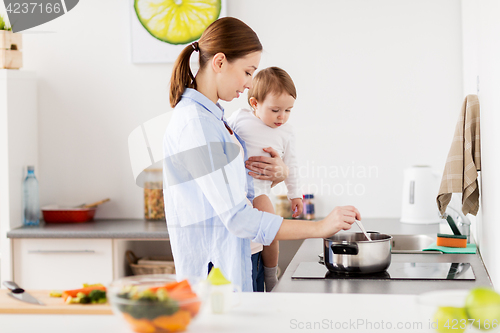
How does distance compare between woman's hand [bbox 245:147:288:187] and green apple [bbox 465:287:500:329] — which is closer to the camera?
green apple [bbox 465:287:500:329]

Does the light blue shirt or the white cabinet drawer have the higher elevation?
the light blue shirt

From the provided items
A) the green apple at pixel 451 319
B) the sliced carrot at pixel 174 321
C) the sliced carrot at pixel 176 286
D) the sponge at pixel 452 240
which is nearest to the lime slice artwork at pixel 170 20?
the sponge at pixel 452 240

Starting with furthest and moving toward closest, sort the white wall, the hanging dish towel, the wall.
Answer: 1. the white wall
2. the hanging dish towel
3. the wall

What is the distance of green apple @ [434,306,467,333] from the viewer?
0.77 m

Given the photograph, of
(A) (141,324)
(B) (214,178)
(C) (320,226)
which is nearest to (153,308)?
(A) (141,324)

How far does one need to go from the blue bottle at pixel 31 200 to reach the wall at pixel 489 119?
220cm

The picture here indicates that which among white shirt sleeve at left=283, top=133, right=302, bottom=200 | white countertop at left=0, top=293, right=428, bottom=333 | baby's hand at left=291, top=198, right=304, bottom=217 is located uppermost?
white shirt sleeve at left=283, top=133, right=302, bottom=200

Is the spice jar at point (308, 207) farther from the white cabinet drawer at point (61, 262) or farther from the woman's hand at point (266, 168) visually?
the white cabinet drawer at point (61, 262)

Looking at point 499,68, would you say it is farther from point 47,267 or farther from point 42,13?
point 42,13

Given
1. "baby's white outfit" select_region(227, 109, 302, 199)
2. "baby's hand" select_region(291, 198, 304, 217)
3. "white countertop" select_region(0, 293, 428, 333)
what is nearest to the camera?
"white countertop" select_region(0, 293, 428, 333)

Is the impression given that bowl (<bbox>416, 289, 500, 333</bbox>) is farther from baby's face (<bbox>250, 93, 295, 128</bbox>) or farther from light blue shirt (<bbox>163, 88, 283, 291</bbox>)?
baby's face (<bbox>250, 93, 295, 128</bbox>)

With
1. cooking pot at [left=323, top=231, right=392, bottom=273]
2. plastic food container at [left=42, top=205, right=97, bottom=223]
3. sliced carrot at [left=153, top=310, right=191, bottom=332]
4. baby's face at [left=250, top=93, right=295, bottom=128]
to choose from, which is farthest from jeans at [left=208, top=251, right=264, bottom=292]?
plastic food container at [left=42, top=205, right=97, bottom=223]

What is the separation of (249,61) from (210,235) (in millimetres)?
509

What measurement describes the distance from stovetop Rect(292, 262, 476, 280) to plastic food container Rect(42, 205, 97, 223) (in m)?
1.58
